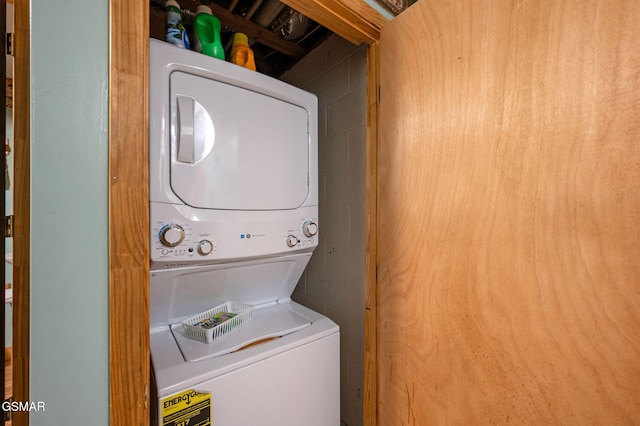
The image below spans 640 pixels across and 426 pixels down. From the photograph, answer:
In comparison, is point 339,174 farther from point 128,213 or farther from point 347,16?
Result: point 128,213

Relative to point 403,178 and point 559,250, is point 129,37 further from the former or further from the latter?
point 559,250

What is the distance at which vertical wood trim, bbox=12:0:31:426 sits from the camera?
59 cm

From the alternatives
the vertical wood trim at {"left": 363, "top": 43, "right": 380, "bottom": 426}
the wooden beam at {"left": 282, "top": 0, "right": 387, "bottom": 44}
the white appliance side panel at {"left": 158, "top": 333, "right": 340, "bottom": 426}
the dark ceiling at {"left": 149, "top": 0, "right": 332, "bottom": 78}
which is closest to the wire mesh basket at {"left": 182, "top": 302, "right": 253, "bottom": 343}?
the white appliance side panel at {"left": 158, "top": 333, "right": 340, "bottom": 426}

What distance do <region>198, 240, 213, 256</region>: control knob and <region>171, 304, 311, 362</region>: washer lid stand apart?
0.35 meters

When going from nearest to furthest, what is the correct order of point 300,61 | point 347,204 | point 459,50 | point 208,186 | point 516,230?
point 516,230 < point 459,50 < point 208,186 < point 347,204 < point 300,61

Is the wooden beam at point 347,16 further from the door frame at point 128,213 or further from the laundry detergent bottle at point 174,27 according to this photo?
the door frame at point 128,213

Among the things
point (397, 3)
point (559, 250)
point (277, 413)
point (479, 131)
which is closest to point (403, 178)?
point (479, 131)

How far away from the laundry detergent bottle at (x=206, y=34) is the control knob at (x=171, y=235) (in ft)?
2.59

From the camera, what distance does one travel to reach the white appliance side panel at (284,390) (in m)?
0.94

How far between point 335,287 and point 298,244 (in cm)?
46

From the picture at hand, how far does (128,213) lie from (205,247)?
1.25 feet

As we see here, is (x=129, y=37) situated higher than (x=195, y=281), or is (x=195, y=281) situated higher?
(x=129, y=37)

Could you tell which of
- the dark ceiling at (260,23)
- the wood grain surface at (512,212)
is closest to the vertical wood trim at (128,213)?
the wood grain surface at (512,212)

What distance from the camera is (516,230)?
2.66 feet
